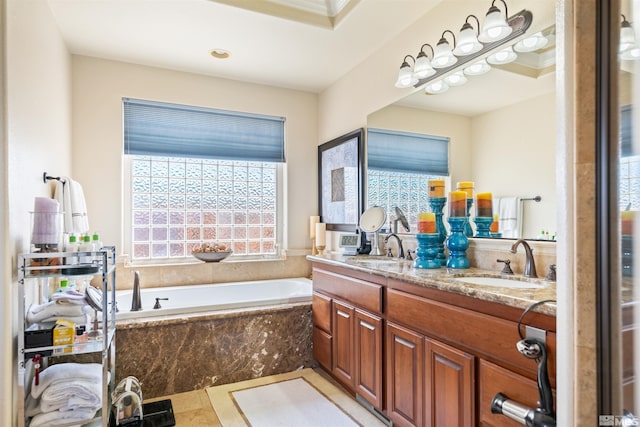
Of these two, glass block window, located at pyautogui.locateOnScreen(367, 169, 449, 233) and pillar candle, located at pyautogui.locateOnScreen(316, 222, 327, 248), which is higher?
glass block window, located at pyautogui.locateOnScreen(367, 169, 449, 233)

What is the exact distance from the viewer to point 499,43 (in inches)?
76.1

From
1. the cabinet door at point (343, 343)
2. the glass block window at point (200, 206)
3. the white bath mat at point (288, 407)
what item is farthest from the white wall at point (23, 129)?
the cabinet door at point (343, 343)

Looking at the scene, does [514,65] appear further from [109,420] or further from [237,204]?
[109,420]

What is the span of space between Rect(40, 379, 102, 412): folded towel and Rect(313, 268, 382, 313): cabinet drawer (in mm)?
1461

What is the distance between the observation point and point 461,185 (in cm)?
219

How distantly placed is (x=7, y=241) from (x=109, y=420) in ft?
3.82

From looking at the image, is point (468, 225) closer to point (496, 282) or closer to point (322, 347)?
point (496, 282)

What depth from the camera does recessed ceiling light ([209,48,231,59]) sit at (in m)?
2.98

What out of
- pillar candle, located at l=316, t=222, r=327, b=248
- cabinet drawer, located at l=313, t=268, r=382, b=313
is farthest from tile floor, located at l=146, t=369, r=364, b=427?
pillar candle, located at l=316, t=222, r=327, b=248

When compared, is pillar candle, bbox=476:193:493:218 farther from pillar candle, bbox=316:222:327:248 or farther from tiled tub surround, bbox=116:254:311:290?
tiled tub surround, bbox=116:254:311:290

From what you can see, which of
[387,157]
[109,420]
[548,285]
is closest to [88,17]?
[387,157]

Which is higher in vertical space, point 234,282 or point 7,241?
point 7,241

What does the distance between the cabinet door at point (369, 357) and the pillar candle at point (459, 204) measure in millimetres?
751

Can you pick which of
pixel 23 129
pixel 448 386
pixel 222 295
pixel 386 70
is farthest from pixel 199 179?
pixel 448 386
